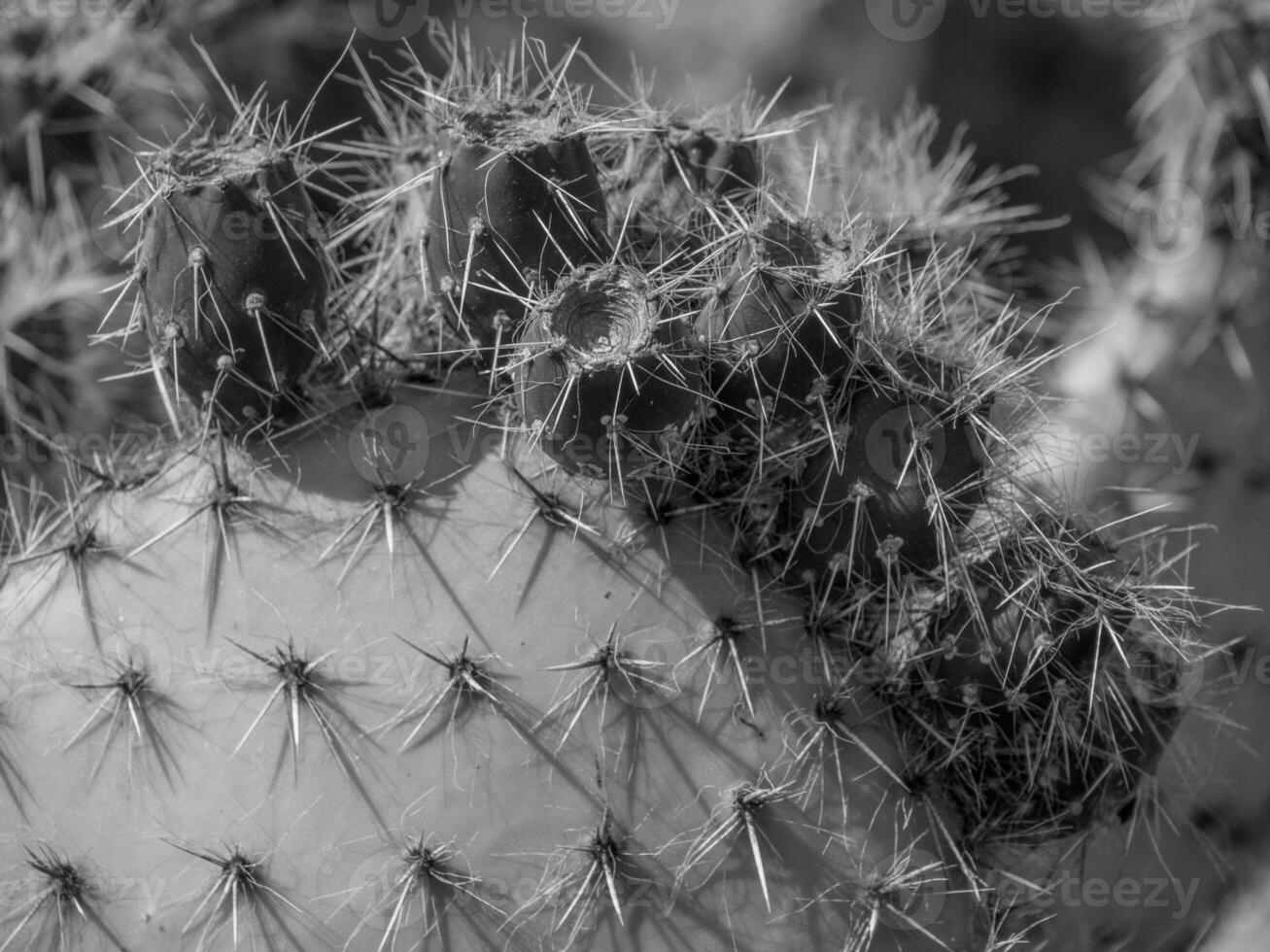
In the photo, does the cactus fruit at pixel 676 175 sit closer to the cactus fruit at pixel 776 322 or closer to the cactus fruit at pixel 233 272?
the cactus fruit at pixel 776 322

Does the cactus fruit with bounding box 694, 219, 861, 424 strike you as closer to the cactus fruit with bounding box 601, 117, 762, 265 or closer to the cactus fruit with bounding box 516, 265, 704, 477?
the cactus fruit with bounding box 516, 265, 704, 477

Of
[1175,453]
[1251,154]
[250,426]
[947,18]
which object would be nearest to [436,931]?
[250,426]

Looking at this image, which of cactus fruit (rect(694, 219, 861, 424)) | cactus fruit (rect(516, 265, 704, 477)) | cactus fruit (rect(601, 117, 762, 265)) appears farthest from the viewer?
cactus fruit (rect(601, 117, 762, 265))

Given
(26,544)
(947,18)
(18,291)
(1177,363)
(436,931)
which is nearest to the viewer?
(436,931)

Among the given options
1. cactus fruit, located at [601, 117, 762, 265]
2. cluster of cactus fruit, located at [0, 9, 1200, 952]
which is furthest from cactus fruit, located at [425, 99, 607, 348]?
cactus fruit, located at [601, 117, 762, 265]

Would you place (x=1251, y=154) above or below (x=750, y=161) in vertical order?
above

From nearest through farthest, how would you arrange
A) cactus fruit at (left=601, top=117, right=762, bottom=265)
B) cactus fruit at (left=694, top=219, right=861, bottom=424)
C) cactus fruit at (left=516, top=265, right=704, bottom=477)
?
cactus fruit at (left=516, top=265, right=704, bottom=477) < cactus fruit at (left=694, top=219, right=861, bottom=424) < cactus fruit at (left=601, top=117, right=762, bottom=265)

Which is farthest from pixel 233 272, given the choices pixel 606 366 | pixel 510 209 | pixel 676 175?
pixel 676 175

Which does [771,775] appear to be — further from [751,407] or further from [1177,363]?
[1177,363]
